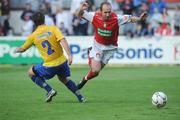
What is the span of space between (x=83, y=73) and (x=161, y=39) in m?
5.45

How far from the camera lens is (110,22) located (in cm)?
1625

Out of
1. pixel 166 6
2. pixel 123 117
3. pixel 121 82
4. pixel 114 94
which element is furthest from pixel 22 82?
pixel 166 6

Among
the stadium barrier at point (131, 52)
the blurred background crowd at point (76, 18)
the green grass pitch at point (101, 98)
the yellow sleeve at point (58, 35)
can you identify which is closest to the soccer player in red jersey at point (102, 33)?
the green grass pitch at point (101, 98)

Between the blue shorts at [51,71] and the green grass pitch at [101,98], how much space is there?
0.66m

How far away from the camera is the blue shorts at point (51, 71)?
14.8m

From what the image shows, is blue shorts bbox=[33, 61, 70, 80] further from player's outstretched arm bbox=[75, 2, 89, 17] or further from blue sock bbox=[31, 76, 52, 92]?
player's outstretched arm bbox=[75, 2, 89, 17]

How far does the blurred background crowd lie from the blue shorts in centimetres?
1447

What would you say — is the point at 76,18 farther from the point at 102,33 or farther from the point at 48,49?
the point at 48,49

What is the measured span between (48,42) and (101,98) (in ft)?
7.77

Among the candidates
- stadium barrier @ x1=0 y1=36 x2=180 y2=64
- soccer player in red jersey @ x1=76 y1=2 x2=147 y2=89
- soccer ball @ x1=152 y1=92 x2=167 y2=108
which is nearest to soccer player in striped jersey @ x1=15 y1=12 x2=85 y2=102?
soccer player in red jersey @ x1=76 y1=2 x2=147 y2=89

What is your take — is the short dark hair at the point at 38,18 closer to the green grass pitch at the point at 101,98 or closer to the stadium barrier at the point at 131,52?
the green grass pitch at the point at 101,98

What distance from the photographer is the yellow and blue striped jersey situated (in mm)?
14566

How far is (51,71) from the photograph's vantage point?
14805mm

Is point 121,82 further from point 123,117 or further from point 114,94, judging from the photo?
point 123,117
